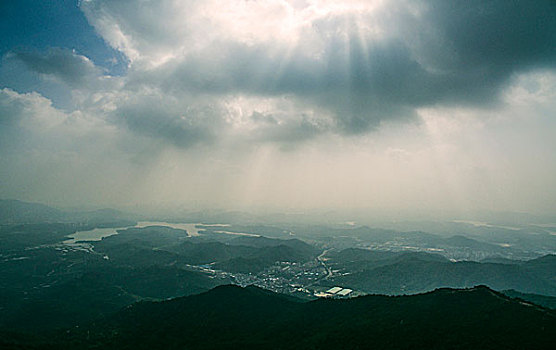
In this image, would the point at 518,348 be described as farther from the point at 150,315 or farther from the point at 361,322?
the point at 150,315

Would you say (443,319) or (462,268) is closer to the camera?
(443,319)

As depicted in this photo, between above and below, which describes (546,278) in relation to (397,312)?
below

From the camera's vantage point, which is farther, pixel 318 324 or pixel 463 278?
pixel 463 278

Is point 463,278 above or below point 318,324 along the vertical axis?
below

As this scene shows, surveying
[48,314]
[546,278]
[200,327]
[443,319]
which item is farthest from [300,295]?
[546,278]

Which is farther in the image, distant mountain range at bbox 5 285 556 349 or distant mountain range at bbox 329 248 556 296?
distant mountain range at bbox 329 248 556 296

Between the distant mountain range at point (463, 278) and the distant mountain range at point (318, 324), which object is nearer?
the distant mountain range at point (318, 324)

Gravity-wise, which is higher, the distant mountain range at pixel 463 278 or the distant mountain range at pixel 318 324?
the distant mountain range at pixel 318 324

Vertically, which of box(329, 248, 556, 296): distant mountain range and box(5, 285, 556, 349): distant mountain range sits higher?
box(5, 285, 556, 349): distant mountain range
